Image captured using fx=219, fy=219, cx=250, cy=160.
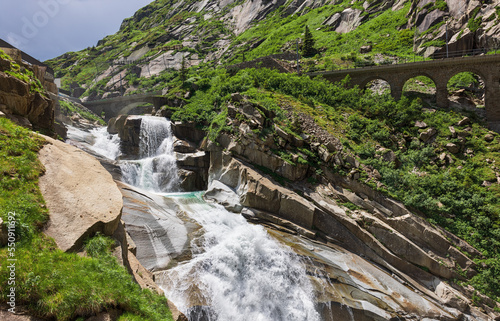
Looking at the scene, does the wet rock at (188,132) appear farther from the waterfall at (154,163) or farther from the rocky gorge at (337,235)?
the rocky gorge at (337,235)

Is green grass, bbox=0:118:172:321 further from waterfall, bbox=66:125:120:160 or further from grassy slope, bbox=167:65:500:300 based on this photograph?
waterfall, bbox=66:125:120:160

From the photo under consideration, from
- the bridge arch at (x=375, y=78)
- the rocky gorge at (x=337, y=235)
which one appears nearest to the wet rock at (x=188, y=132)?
the rocky gorge at (x=337, y=235)

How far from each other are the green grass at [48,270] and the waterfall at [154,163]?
13497mm

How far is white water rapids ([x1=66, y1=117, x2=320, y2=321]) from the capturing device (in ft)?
29.9

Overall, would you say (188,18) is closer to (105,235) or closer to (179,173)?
(179,173)

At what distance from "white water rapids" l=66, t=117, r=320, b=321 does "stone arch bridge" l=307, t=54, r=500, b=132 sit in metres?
24.9

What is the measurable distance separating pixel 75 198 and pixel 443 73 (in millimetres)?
34376

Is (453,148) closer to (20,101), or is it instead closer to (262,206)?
(262,206)

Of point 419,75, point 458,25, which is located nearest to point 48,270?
point 419,75

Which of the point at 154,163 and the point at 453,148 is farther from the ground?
the point at 453,148

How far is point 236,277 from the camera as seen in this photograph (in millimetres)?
10531

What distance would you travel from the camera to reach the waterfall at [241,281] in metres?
9.09

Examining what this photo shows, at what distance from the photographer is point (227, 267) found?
425 inches

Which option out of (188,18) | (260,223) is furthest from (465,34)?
(188,18)
